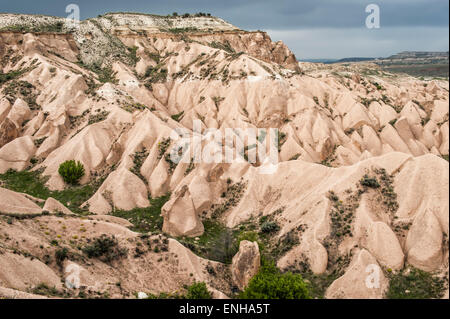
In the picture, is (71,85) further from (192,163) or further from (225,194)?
(225,194)

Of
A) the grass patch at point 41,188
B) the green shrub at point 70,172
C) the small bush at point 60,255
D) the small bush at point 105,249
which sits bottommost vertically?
the small bush at point 105,249

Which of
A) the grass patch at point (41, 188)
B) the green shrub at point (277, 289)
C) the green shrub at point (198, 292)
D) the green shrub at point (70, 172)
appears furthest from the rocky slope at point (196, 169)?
the green shrub at point (277, 289)

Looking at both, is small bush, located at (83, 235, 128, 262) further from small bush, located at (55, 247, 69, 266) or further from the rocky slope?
small bush, located at (55, 247, 69, 266)

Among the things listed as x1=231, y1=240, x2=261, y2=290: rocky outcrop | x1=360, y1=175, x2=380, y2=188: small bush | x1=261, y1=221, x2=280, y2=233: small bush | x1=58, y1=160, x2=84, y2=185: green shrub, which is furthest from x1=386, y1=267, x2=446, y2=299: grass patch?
x1=58, y1=160, x2=84, y2=185: green shrub

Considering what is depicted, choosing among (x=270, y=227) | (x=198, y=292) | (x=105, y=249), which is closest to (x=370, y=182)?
(x=270, y=227)

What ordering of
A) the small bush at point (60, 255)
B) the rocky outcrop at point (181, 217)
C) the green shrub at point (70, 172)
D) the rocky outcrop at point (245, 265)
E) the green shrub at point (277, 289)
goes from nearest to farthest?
the green shrub at point (277, 289) < the small bush at point (60, 255) < the rocky outcrop at point (245, 265) < the rocky outcrop at point (181, 217) < the green shrub at point (70, 172)

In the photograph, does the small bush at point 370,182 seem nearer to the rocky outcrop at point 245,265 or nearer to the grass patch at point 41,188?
the rocky outcrop at point 245,265
